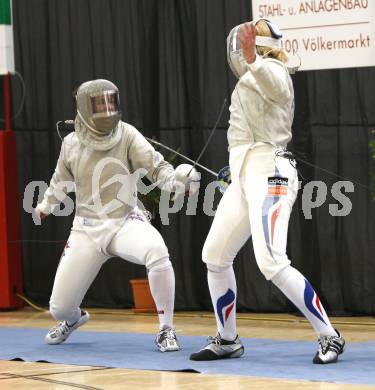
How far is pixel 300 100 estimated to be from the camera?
5.59 m

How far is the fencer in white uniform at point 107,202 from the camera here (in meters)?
4.32

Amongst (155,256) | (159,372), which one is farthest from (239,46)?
(159,372)

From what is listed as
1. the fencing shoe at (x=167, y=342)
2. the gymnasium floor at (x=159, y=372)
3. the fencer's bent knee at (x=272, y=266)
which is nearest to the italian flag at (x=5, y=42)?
the gymnasium floor at (x=159, y=372)

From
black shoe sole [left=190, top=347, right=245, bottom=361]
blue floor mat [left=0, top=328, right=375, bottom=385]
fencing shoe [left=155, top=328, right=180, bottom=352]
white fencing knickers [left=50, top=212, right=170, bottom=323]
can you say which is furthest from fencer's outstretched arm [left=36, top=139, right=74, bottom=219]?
black shoe sole [left=190, top=347, right=245, bottom=361]

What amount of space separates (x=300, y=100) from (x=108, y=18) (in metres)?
1.44

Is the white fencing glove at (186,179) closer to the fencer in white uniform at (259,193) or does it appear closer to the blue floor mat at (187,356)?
the fencer in white uniform at (259,193)

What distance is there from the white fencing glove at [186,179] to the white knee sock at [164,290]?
373mm

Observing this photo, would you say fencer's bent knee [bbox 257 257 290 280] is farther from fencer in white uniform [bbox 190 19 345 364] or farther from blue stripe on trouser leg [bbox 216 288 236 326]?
blue stripe on trouser leg [bbox 216 288 236 326]

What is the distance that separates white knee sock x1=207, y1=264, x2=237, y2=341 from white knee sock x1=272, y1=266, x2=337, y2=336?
0.28 meters

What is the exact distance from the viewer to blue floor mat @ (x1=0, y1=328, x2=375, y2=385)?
3455mm

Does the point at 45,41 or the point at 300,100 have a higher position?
the point at 45,41

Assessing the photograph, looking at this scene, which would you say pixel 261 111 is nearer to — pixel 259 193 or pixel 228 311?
pixel 259 193

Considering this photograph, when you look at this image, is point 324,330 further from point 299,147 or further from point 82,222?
point 299,147

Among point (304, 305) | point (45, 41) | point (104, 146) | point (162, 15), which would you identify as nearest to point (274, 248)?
point (304, 305)
